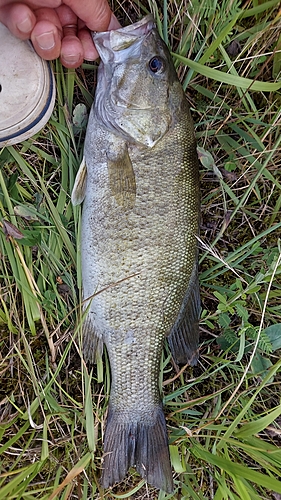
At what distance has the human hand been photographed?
182 centimetres

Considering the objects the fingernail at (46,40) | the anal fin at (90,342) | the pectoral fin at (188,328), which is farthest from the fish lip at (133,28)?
the anal fin at (90,342)

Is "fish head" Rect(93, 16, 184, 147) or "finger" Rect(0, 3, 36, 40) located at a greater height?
"finger" Rect(0, 3, 36, 40)

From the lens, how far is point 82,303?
1.98m

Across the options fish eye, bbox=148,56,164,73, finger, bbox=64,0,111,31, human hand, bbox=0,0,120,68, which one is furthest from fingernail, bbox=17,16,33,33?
fish eye, bbox=148,56,164,73

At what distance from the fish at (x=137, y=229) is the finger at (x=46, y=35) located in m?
0.20

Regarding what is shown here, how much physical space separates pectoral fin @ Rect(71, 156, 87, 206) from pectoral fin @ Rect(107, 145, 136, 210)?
162 mm

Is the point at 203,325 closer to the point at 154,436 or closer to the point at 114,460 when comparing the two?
the point at 154,436

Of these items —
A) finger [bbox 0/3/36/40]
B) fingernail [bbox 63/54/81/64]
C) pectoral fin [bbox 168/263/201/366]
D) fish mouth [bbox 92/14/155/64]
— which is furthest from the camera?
pectoral fin [bbox 168/263/201/366]

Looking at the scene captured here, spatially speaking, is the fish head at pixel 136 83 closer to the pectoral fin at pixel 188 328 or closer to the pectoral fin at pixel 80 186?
the pectoral fin at pixel 80 186

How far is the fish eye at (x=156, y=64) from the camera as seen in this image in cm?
192

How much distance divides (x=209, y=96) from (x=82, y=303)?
127 cm

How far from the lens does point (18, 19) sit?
5.81ft

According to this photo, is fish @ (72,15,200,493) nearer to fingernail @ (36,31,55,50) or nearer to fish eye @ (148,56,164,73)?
fish eye @ (148,56,164,73)

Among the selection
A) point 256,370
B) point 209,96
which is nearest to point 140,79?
point 209,96
